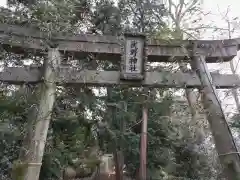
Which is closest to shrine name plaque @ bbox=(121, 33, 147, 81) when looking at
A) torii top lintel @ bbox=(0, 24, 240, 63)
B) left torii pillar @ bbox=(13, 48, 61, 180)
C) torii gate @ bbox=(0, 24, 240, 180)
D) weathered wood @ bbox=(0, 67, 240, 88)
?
torii gate @ bbox=(0, 24, 240, 180)

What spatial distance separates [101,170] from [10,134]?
4540 millimetres

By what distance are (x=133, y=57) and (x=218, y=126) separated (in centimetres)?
203

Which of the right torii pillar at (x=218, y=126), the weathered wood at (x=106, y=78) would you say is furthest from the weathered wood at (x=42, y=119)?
the right torii pillar at (x=218, y=126)

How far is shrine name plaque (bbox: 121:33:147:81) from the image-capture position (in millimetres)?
5223

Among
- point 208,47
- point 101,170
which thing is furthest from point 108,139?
point 208,47

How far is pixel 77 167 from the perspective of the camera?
26.6 feet

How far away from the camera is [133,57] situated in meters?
5.26

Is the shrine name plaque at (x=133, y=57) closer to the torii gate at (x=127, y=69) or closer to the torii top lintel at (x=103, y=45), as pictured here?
the torii gate at (x=127, y=69)

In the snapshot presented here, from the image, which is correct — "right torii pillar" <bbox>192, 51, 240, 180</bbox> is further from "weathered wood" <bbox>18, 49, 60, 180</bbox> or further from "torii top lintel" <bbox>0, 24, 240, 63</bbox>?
"weathered wood" <bbox>18, 49, 60, 180</bbox>

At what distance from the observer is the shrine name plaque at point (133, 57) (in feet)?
17.1

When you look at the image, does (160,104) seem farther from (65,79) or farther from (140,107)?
(65,79)

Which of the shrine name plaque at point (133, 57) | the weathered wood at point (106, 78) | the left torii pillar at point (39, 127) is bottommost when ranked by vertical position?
the left torii pillar at point (39, 127)

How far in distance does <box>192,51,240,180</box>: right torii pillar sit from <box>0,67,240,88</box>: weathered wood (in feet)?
0.61

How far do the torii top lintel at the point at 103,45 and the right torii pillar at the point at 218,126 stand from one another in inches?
12.5
